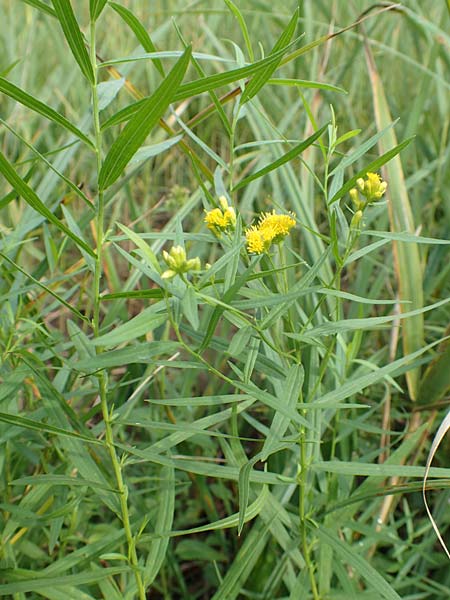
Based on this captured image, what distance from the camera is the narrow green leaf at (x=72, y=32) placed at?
0.58m

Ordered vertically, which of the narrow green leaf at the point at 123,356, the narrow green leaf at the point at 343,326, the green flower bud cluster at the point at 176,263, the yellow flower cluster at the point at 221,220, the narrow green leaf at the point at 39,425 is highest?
the green flower bud cluster at the point at 176,263

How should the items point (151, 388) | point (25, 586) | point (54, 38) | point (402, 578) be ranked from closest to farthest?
point (25, 586), point (402, 578), point (151, 388), point (54, 38)

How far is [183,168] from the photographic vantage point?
1.98 meters

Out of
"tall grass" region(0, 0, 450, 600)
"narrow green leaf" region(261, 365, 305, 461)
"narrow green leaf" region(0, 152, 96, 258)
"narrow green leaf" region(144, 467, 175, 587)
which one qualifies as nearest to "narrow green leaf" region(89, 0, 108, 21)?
"tall grass" region(0, 0, 450, 600)

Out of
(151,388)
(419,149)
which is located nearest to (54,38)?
(419,149)

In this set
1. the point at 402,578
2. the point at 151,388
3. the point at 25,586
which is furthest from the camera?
the point at 151,388

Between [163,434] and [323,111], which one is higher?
[323,111]

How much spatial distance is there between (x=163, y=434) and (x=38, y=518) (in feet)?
1.30

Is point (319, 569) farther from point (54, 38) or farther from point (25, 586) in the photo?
point (54, 38)

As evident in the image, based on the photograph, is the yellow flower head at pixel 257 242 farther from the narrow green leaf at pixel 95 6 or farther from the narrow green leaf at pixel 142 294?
the narrow green leaf at pixel 95 6

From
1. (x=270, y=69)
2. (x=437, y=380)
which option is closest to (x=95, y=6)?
(x=270, y=69)

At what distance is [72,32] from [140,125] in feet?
0.31

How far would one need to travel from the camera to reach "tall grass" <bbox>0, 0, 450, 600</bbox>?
657 millimetres

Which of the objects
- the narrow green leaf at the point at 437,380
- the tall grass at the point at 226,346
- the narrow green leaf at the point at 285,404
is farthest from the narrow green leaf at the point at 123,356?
the narrow green leaf at the point at 437,380
